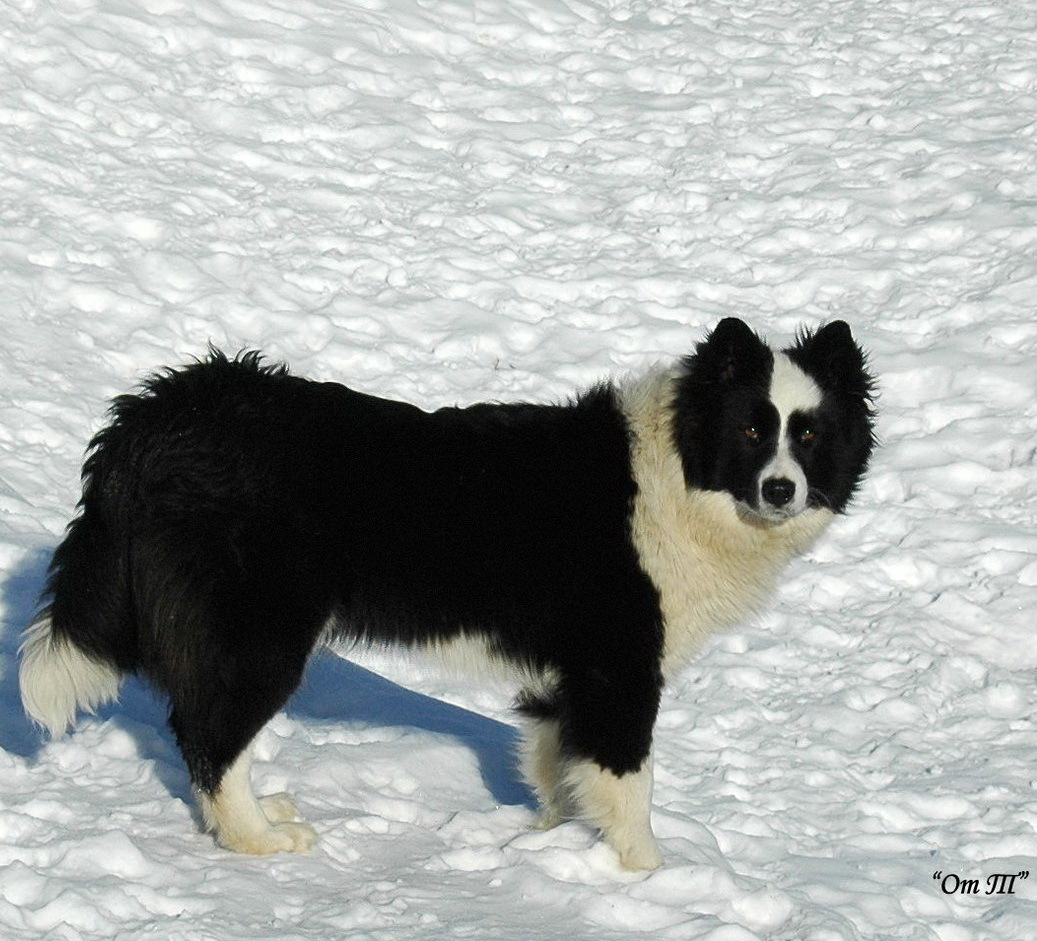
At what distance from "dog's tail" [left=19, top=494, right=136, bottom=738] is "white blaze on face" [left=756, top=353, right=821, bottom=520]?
2124mm

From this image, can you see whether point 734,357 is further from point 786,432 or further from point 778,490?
point 778,490

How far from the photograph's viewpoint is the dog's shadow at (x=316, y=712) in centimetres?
509

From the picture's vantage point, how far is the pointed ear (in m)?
5.08

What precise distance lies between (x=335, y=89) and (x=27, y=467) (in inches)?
188

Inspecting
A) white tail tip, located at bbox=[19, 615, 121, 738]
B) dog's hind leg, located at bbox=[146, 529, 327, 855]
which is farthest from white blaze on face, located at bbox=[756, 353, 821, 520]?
white tail tip, located at bbox=[19, 615, 121, 738]

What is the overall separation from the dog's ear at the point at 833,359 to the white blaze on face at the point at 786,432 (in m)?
0.09

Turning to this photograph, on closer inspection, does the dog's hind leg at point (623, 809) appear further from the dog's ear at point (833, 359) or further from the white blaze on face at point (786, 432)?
the dog's ear at point (833, 359)

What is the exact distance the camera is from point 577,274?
9531mm

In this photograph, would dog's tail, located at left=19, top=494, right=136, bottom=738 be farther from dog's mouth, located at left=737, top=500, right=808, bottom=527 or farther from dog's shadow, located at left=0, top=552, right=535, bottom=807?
dog's mouth, located at left=737, top=500, right=808, bottom=527

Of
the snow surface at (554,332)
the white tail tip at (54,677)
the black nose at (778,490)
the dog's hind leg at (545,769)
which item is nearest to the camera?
the white tail tip at (54,677)

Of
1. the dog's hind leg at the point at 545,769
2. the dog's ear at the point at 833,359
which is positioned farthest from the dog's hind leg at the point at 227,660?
the dog's ear at the point at 833,359

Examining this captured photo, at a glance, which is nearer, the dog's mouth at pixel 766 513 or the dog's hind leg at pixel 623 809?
the dog's hind leg at pixel 623 809

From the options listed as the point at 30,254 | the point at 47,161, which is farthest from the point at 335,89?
the point at 30,254

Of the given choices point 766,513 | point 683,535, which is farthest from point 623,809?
point 766,513
